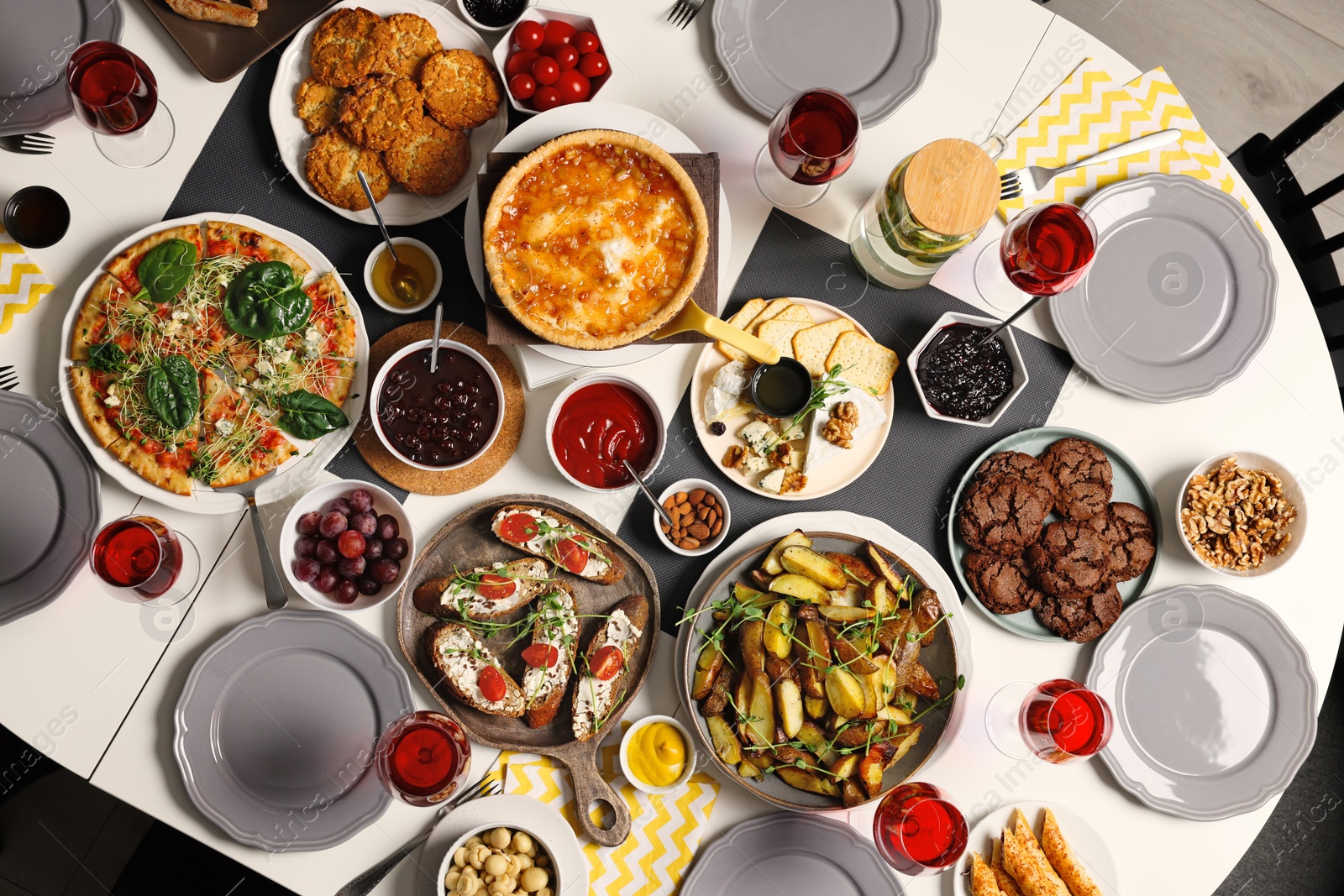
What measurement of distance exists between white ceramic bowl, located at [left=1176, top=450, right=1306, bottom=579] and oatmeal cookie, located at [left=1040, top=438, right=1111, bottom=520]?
0.25 meters

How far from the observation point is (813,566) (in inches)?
99.2

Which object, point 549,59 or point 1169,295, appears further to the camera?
point 1169,295

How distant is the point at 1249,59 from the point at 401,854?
528cm

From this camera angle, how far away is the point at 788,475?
105 inches

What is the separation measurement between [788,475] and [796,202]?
→ 916 millimetres

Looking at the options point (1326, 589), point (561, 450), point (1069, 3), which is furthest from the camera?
point (1069, 3)

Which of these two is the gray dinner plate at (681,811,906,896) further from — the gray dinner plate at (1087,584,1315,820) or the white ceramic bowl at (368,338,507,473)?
the white ceramic bowl at (368,338,507,473)

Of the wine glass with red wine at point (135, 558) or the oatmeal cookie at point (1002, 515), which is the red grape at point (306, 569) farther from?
the oatmeal cookie at point (1002, 515)

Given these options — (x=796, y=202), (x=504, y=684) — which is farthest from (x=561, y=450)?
(x=796, y=202)

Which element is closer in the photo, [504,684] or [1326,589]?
[504,684]

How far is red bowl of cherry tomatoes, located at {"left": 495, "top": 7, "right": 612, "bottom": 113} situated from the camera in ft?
8.16

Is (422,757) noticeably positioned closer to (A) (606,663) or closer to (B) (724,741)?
(A) (606,663)

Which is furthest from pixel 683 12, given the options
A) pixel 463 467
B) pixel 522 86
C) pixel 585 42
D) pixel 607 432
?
pixel 463 467

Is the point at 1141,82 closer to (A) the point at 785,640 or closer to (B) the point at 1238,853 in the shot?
(A) the point at 785,640
